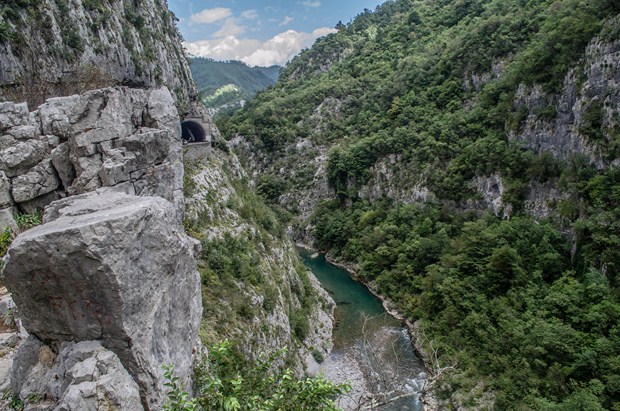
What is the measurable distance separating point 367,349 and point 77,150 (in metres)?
20.2

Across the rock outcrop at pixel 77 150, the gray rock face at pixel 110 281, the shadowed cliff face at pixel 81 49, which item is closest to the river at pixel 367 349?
the rock outcrop at pixel 77 150

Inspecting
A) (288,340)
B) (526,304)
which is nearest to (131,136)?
(288,340)

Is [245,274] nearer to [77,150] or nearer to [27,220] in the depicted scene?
[77,150]

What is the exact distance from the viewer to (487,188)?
1467 inches

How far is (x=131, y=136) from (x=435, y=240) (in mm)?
29448

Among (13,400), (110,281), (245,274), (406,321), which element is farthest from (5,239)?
(406,321)

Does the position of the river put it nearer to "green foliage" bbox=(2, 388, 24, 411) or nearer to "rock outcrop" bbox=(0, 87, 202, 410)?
"rock outcrop" bbox=(0, 87, 202, 410)

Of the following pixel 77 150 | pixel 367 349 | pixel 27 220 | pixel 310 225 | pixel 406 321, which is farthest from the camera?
pixel 310 225

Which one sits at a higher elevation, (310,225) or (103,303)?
(103,303)

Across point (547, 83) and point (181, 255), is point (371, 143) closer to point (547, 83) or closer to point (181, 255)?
point (547, 83)

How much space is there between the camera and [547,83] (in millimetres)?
33781

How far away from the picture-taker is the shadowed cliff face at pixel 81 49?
21094 mm

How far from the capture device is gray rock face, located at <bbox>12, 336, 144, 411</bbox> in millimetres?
5672

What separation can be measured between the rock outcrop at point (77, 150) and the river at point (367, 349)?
1086 centimetres
